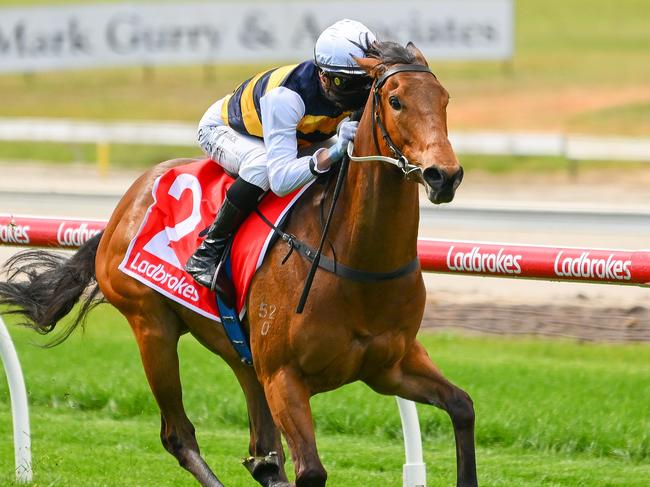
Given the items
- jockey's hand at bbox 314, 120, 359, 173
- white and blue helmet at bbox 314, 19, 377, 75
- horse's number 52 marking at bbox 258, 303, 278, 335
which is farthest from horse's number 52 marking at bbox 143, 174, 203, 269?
white and blue helmet at bbox 314, 19, 377, 75

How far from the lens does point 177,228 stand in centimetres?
549

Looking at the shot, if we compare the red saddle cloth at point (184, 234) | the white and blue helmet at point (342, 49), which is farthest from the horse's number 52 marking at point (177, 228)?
the white and blue helmet at point (342, 49)

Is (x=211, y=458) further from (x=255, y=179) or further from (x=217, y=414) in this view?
(x=255, y=179)

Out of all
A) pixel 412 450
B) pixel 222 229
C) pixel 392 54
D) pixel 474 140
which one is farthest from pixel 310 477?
pixel 474 140

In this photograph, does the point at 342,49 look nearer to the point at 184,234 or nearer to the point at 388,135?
the point at 388,135

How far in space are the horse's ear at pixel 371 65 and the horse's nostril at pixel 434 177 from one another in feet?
1.87

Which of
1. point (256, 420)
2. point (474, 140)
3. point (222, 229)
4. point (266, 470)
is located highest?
point (222, 229)

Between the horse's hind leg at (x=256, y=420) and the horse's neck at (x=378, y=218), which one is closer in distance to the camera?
the horse's neck at (x=378, y=218)

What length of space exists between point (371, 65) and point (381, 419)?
2.96 meters

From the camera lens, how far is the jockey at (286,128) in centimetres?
473

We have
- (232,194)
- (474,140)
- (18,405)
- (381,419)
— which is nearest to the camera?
(232,194)

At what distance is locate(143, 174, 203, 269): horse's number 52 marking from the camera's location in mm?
5422

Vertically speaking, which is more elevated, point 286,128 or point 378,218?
point 286,128

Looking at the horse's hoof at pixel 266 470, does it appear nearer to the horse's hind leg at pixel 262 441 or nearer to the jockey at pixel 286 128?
the horse's hind leg at pixel 262 441
